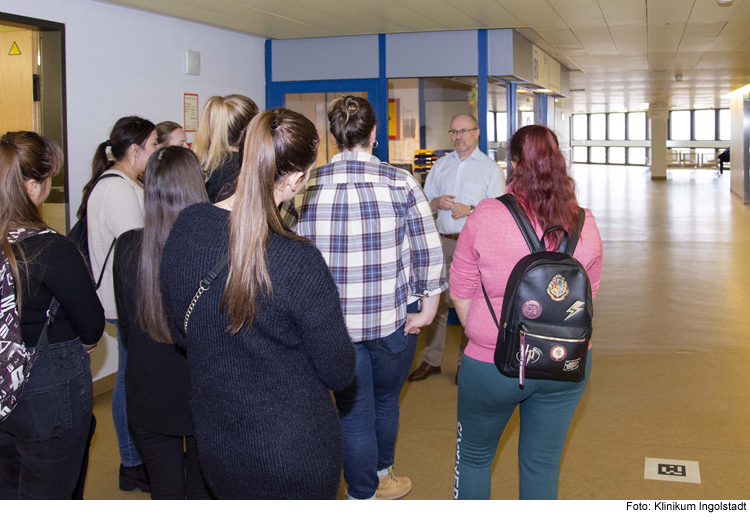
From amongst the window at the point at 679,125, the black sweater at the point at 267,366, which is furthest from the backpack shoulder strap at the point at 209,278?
the window at the point at 679,125

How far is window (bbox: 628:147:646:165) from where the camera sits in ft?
121

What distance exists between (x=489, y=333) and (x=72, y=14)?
12.0 ft

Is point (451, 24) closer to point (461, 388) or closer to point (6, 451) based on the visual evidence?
point (461, 388)

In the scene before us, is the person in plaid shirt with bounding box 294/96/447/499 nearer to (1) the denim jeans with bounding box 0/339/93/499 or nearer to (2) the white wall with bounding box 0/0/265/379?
(1) the denim jeans with bounding box 0/339/93/499

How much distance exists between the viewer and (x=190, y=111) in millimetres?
5637

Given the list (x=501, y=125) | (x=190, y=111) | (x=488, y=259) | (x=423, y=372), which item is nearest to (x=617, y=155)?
(x=501, y=125)

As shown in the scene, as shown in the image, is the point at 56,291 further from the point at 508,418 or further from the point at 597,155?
the point at 597,155

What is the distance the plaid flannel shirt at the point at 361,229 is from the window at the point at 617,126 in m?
36.8

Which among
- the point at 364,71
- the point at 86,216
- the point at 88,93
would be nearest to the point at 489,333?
the point at 86,216

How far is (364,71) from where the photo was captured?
6523 millimetres

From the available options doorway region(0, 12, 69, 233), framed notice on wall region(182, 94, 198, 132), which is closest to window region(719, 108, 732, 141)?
framed notice on wall region(182, 94, 198, 132)

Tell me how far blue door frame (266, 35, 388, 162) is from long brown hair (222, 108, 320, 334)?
16.4 feet

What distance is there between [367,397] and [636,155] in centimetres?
3750

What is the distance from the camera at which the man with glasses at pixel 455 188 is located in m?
4.75
